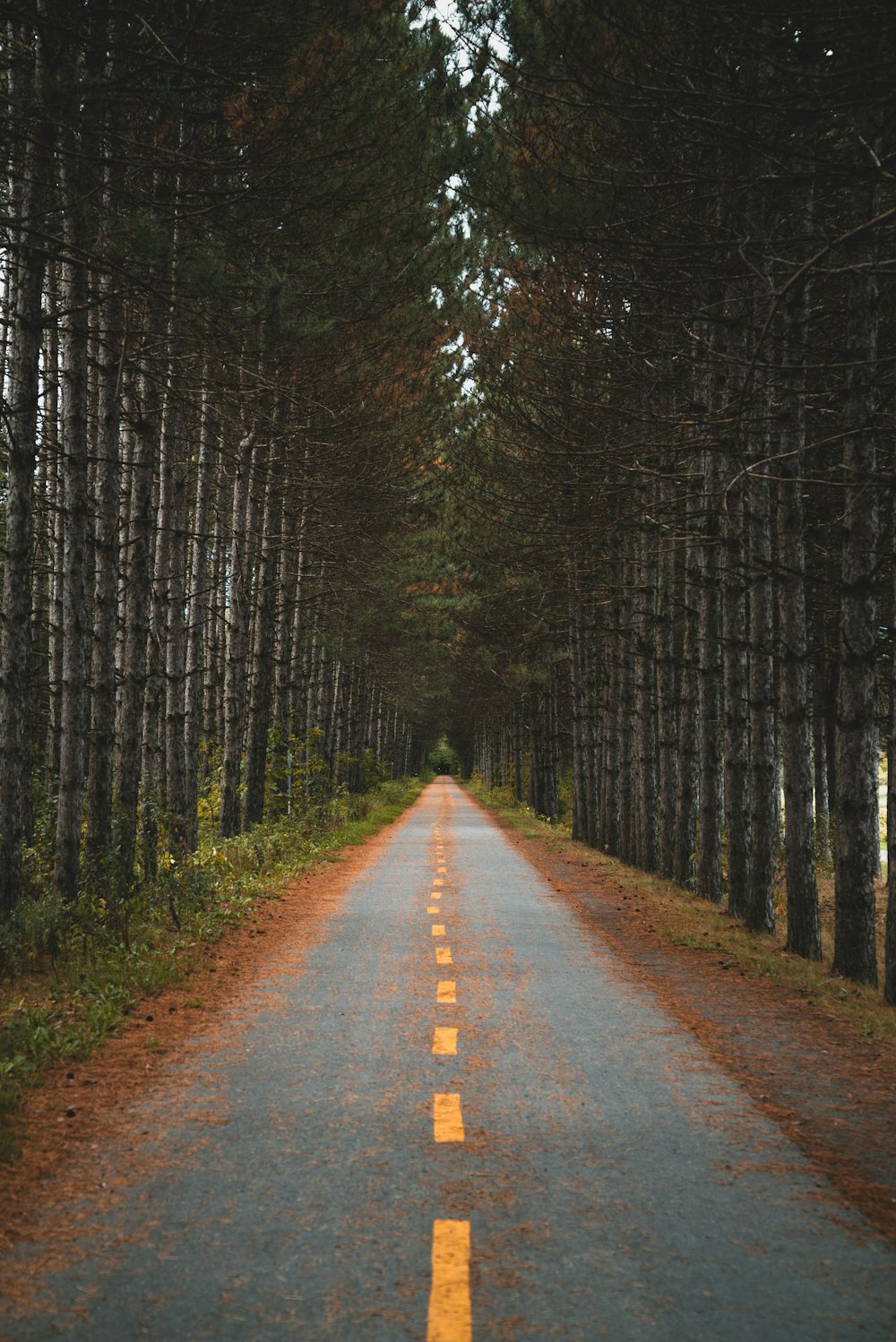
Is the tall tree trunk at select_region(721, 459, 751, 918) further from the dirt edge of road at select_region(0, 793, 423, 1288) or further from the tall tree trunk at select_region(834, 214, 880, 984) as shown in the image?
the dirt edge of road at select_region(0, 793, 423, 1288)

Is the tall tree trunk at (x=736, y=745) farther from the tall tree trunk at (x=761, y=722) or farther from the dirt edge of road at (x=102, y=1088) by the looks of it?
the dirt edge of road at (x=102, y=1088)

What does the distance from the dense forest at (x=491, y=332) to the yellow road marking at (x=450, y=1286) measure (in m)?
4.67

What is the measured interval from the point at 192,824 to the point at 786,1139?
15147mm

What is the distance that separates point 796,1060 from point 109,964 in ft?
18.5

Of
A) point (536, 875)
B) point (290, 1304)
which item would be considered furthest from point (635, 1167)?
point (536, 875)

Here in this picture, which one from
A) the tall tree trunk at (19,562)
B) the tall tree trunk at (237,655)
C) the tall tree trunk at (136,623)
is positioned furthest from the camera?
the tall tree trunk at (237,655)

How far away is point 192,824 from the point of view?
19.3 meters

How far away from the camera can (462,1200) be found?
4.62m

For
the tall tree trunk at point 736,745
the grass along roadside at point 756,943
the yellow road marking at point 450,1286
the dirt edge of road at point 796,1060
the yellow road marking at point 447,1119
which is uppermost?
the tall tree trunk at point 736,745

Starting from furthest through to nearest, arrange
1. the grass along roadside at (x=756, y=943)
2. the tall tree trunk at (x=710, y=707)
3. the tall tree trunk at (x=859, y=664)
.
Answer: the tall tree trunk at (x=710, y=707), the tall tree trunk at (x=859, y=664), the grass along roadside at (x=756, y=943)

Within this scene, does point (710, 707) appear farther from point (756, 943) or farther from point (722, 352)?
point (722, 352)

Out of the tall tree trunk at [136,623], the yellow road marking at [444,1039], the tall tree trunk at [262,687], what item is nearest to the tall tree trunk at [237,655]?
the tall tree trunk at [262,687]

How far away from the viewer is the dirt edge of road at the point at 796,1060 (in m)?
5.26

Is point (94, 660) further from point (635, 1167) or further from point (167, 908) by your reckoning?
point (635, 1167)
